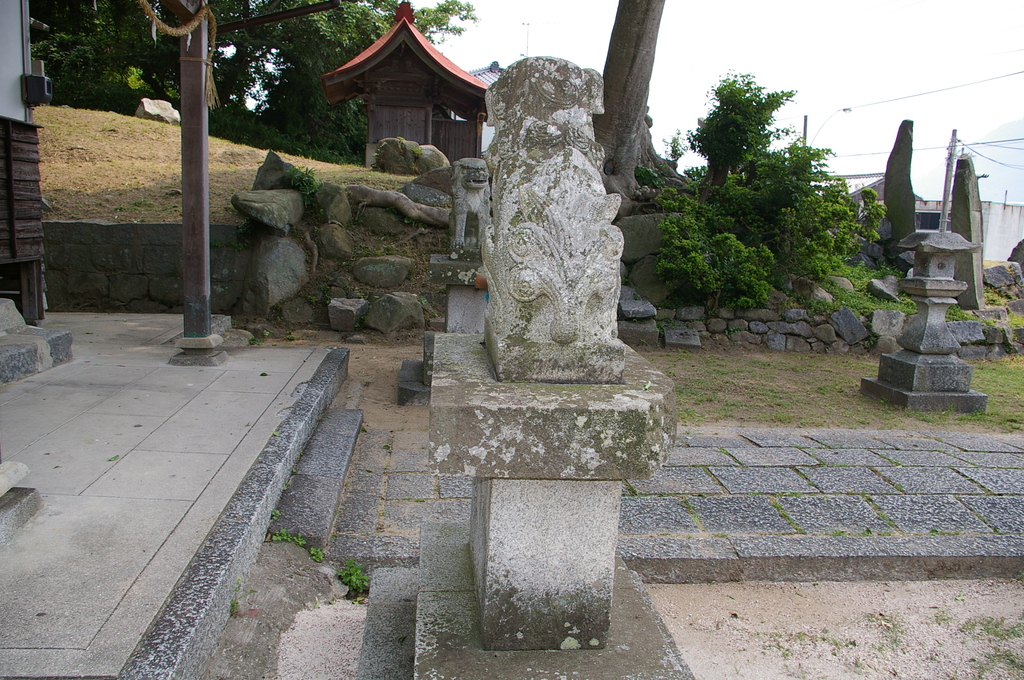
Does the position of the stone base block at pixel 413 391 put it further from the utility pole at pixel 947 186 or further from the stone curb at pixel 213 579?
the utility pole at pixel 947 186

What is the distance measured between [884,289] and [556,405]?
1034 centimetres

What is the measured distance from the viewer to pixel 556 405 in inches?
60.5

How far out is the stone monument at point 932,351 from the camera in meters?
6.62

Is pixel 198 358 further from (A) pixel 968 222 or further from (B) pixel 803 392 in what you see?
(A) pixel 968 222

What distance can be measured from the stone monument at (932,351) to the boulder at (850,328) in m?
2.58

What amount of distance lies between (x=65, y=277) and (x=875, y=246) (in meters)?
12.6

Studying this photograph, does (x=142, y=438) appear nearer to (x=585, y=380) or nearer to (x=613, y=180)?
(x=585, y=380)

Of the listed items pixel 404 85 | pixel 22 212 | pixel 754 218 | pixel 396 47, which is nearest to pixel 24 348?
pixel 22 212

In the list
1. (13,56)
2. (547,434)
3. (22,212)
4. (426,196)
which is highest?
(13,56)

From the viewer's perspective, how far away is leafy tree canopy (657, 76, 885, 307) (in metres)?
9.25

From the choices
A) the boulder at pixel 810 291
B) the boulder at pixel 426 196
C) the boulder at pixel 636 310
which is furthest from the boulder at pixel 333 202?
the boulder at pixel 810 291

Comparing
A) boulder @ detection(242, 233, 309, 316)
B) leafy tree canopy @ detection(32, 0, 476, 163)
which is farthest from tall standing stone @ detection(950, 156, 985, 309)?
leafy tree canopy @ detection(32, 0, 476, 163)

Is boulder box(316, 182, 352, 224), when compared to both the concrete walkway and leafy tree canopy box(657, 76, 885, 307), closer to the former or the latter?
the concrete walkway

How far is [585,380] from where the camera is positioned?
1.70 metres
